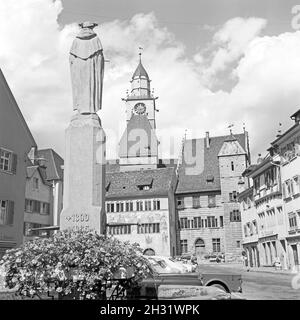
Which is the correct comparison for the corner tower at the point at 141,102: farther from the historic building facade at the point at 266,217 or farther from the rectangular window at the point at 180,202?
the historic building facade at the point at 266,217

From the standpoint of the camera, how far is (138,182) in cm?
6134

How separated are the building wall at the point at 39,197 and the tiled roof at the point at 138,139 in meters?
39.4

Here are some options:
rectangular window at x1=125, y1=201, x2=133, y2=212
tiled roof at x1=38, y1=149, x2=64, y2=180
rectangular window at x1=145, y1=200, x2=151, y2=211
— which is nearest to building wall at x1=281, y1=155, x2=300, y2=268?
rectangular window at x1=145, y1=200, x2=151, y2=211

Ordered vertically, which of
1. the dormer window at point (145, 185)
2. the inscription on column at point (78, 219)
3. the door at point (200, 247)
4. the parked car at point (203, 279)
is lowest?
the parked car at point (203, 279)

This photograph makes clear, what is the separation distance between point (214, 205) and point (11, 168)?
43301mm

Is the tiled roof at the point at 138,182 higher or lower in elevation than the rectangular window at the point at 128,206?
higher

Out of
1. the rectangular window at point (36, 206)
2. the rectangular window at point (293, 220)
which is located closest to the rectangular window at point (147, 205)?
the rectangular window at point (36, 206)

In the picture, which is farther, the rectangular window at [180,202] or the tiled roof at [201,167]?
the tiled roof at [201,167]

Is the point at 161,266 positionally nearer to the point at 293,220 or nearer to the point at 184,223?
the point at 293,220

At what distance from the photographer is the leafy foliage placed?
609cm

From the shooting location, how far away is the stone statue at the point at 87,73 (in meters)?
12.5

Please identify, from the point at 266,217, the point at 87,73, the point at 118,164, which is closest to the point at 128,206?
the point at 266,217
